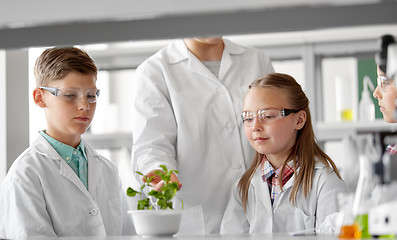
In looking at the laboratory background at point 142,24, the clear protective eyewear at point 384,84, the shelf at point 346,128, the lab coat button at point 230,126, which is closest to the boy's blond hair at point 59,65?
the laboratory background at point 142,24

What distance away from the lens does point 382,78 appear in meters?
1.87

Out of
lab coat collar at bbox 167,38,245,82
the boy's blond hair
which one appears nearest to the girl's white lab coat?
lab coat collar at bbox 167,38,245,82

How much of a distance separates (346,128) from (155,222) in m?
2.68

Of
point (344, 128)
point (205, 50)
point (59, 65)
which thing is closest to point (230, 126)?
point (205, 50)

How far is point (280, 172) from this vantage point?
2035mm

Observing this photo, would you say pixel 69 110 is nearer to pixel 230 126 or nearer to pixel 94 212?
pixel 94 212

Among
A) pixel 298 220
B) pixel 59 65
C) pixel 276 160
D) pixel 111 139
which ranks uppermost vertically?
pixel 59 65

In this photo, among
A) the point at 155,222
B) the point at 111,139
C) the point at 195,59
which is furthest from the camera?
the point at 111,139

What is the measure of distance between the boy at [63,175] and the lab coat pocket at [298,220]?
60cm

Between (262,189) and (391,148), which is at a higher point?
(391,148)

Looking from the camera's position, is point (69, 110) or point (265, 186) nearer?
point (69, 110)

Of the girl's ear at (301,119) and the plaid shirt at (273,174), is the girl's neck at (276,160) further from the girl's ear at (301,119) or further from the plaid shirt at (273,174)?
the girl's ear at (301,119)

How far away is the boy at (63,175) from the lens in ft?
5.15

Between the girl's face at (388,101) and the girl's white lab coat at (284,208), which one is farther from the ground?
the girl's face at (388,101)
